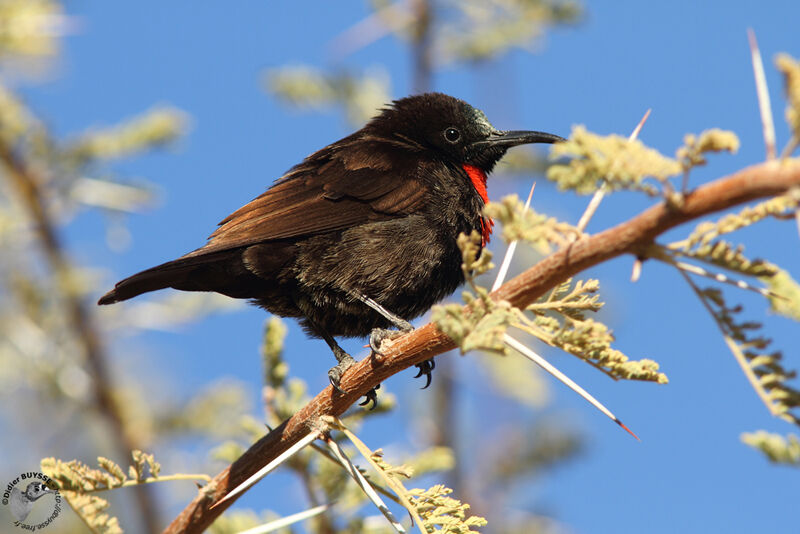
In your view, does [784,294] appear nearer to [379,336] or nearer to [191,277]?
[379,336]

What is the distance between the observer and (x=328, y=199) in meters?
3.87

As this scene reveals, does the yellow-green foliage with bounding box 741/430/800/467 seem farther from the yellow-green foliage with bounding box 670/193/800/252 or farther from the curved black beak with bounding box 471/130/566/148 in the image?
the curved black beak with bounding box 471/130/566/148

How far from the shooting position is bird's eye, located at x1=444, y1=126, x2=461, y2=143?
4.65m

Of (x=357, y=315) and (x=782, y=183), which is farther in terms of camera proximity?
(x=357, y=315)

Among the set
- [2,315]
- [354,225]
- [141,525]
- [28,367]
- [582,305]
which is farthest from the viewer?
[2,315]

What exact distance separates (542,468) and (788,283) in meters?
5.61

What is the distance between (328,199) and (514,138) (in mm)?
1115

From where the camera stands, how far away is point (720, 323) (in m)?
1.57

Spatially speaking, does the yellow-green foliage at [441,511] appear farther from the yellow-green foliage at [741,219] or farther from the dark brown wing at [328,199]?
the dark brown wing at [328,199]

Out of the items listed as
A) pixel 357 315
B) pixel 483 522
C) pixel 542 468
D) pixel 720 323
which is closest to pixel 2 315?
pixel 357 315

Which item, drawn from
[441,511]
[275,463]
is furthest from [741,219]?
[275,463]

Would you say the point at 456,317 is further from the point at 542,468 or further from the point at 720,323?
the point at 542,468

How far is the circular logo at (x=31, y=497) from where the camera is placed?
264 centimetres

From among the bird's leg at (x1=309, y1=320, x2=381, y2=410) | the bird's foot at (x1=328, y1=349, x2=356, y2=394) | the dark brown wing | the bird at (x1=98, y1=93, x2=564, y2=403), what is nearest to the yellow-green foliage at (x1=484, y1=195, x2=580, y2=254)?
the bird's foot at (x1=328, y1=349, x2=356, y2=394)
